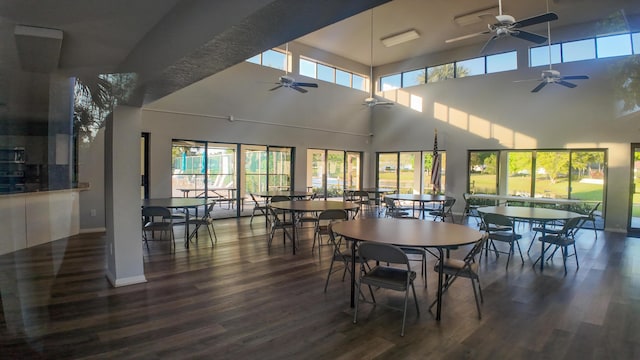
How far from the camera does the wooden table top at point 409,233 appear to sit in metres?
3.01

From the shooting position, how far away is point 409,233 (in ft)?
11.1

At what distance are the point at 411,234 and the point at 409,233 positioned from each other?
0.06 m

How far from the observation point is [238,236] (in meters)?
6.73

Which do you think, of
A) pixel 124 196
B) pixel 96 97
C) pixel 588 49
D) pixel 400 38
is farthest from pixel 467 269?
pixel 588 49

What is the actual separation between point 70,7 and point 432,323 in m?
3.81

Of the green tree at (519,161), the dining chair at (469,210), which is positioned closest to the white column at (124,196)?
the dining chair at (469,210)

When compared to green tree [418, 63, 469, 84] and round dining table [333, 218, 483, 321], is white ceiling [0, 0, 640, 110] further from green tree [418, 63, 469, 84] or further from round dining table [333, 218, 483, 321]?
green tree [418, 63, 469, 84]

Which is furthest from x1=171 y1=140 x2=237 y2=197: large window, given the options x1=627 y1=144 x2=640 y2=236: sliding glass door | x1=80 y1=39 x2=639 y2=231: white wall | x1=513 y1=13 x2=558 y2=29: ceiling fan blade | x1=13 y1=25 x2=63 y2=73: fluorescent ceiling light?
x1=627 y1=144 x2=640 y2=236: sliding glass door

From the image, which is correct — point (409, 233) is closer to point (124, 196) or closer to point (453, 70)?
point (124, 196)

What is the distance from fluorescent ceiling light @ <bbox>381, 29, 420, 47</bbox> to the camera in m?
9.16

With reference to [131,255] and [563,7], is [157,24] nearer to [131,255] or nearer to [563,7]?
[131,255]

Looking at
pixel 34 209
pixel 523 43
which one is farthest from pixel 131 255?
pixel 523 43

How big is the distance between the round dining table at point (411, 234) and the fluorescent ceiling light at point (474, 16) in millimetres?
6310

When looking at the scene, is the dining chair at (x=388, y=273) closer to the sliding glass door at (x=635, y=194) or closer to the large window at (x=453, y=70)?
the sliding glass door at (x=635, y=194)
